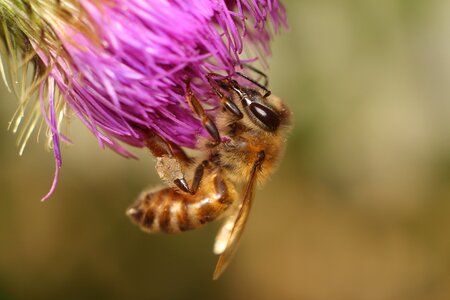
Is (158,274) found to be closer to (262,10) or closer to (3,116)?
(3,116)

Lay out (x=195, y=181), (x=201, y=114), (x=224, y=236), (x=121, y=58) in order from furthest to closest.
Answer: (x=224, y=236) → (x=195, y=181) → (x=201, y=114) → (x=121, y=58)

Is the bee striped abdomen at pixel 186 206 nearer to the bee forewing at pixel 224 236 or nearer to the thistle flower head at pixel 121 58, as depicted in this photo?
the bee forewing at pixel 224 236

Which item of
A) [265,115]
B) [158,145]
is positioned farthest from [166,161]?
[265,115]

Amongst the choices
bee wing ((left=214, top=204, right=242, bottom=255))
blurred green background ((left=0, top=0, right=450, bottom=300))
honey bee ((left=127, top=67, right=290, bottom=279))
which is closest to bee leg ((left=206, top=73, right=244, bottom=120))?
honey bee ((left=127, top=67, right=290, bottom=279))

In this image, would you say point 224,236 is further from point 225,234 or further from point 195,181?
point 195,181

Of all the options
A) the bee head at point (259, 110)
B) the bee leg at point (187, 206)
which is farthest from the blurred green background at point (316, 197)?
the bee head at point (259, 110)
